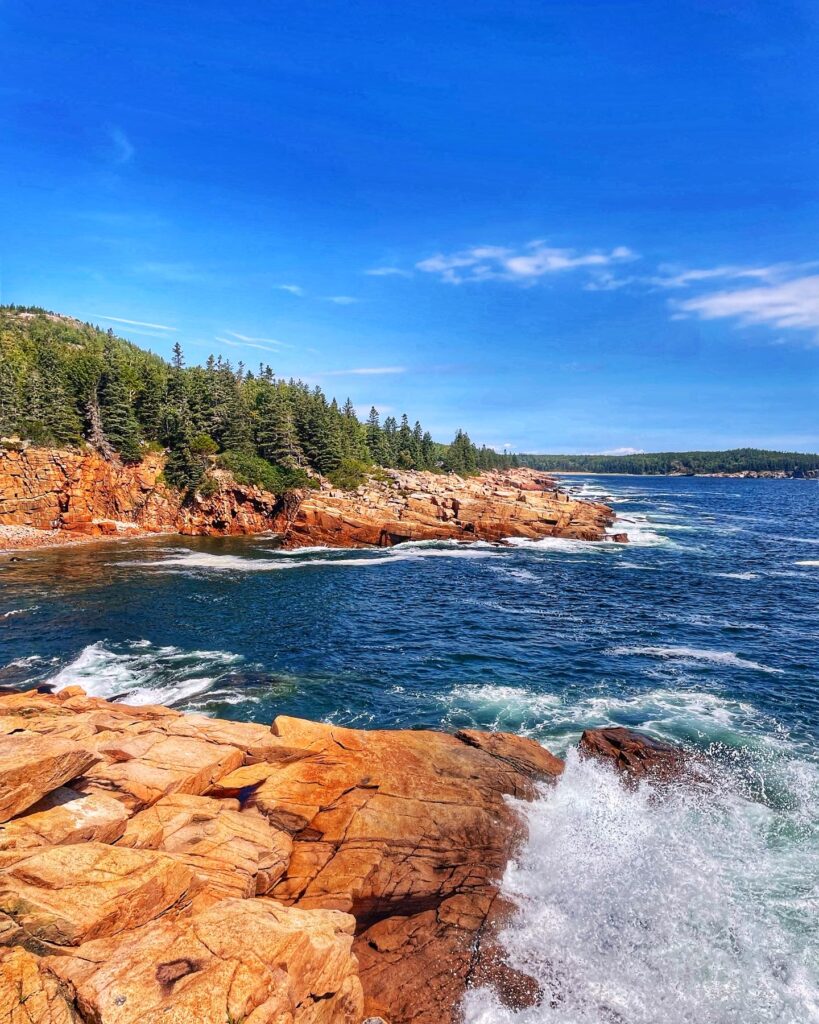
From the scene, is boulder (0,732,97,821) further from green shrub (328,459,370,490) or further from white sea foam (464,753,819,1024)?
green shrub (328,459,370,490)

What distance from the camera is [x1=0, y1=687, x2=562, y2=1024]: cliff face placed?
804 cm

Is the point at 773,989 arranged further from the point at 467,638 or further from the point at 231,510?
the point at 231,510

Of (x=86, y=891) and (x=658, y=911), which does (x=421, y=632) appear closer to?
(x=658, y=911)

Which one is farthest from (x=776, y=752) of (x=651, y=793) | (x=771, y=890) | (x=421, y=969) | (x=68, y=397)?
(x=68, y=397)

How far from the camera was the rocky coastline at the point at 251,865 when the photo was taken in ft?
26.4

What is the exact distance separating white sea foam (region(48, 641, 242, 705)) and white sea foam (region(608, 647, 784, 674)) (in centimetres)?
2401

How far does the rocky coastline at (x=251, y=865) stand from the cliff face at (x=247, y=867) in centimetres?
4

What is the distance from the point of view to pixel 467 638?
34.3 metres

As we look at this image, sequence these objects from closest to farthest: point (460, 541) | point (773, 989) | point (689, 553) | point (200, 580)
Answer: point (773, 989) → point (200, 580) → point (689, 553) → point (460, 541)

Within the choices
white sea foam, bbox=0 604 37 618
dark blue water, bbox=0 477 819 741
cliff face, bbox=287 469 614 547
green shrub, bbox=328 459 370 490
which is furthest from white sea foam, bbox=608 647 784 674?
green shrub, bbox=328 459 370 490

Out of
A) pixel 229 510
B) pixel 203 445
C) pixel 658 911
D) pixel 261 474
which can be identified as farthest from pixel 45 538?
pixel 658 911

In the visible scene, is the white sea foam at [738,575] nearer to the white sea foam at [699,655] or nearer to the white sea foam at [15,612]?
the white sea foam at [699,655]

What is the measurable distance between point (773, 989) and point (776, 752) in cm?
1150

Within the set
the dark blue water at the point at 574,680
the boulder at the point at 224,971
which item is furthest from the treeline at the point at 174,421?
the boulder at the point at 224,971
